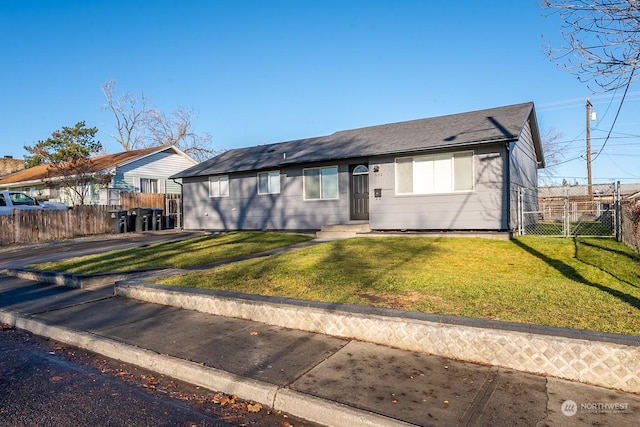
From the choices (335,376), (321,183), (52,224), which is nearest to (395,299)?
(335,376)

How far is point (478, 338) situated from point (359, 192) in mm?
12516

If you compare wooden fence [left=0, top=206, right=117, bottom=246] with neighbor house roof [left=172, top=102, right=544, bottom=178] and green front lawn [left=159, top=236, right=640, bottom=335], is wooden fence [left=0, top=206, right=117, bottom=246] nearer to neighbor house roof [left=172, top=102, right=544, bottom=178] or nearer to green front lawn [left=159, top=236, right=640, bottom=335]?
neighbor house roof [left=172, top=102, right=544, bottom=178]

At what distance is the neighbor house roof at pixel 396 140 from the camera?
13844 mm

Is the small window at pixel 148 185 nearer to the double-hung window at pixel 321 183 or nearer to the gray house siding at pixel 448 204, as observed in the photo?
the double-hung window at pixel 321 183

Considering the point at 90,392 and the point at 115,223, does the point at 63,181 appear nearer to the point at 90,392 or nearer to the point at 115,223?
the point at 115,223

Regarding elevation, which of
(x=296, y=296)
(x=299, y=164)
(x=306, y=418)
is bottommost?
(x=306, y=418)

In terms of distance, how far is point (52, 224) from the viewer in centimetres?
1973

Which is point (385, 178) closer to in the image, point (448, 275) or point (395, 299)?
point (448, 275)

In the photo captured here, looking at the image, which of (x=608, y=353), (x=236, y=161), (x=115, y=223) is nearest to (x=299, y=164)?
(x=236, y=161)

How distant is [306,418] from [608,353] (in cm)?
276

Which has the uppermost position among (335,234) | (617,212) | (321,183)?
(321,183)

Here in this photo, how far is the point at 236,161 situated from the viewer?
21.3 metres

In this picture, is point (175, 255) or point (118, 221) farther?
point (118, 221)

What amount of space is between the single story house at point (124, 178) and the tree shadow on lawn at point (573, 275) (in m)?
22.8
